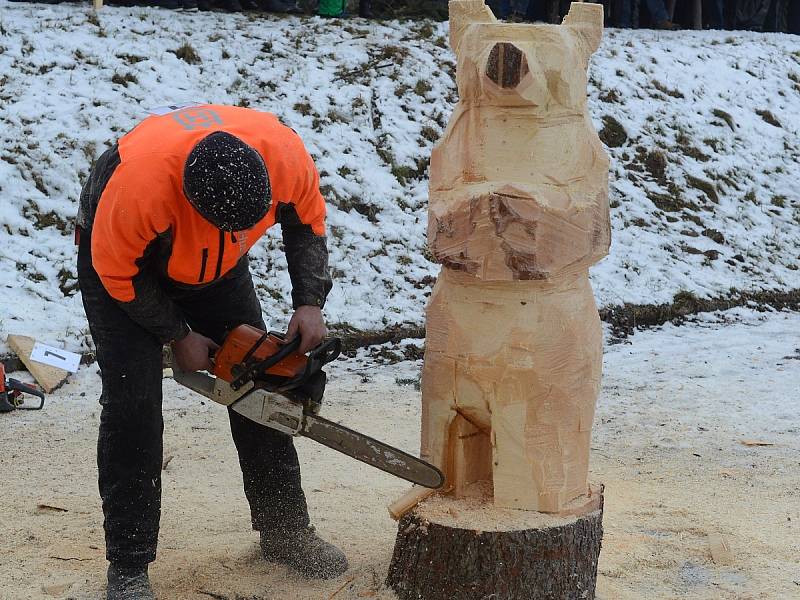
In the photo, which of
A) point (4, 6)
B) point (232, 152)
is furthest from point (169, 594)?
point (4, 6)

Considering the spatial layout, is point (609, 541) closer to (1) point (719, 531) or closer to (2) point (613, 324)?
(1) point (719, 531)

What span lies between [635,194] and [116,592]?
5.38m

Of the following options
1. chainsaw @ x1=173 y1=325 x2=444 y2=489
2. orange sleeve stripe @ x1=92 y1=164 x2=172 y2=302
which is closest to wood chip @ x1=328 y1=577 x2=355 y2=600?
chainsaw @ x1=173 y1=325 x2=444 y2=489

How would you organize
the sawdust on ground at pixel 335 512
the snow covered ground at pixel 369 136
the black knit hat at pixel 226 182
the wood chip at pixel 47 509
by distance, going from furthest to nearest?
the snow covered ground at pixel 369 136, the wood chip at pixel 47 509, the sawdust on ground at pixel 335 512, the black knit hat at pixel 226 182

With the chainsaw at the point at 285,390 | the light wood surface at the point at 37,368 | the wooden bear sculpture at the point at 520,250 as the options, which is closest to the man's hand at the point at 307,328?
the chainsaw at the point at 285,390

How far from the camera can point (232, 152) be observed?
7.61ft

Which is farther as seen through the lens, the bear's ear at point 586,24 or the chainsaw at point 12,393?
the chainsaw at point 12,393

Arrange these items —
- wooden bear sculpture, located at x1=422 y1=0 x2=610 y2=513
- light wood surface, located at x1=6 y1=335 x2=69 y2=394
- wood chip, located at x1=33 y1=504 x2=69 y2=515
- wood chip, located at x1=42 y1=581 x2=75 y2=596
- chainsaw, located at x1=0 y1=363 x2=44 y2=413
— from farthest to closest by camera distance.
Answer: light wood surface, located at x1=6 y1=335 x2=69 y2=394 → chainsaw, located at x1=0 y1=363 x2=44 y2=413 → wood chip, located at x1=33 y1=504 x2=69 y2=515 → wood chip, located at x1=42 y1=581 x2=75 y2=596 → wooden bear sculpture, located at x1=422 y1=0 x2=610 y2=513

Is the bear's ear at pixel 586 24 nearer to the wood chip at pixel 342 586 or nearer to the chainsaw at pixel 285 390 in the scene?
the chainsaw at pixel 285 390

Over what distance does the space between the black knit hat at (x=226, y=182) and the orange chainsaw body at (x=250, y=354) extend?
0.37 meters

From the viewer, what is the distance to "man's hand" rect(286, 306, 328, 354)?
2662 mm

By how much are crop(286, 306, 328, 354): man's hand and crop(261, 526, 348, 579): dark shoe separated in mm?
655

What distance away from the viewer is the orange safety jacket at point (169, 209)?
2365mm

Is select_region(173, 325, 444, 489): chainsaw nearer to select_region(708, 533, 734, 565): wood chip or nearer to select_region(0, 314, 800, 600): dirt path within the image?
select_region(0, 314, 800, 600): dirt path
